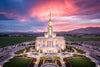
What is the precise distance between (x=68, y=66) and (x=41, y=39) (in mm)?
32349

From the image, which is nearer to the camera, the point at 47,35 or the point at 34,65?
the point at 34,65

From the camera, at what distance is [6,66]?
110ft

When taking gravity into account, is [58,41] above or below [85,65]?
above

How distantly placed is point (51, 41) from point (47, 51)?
350 inches

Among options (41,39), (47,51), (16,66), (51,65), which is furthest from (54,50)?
(16,66)

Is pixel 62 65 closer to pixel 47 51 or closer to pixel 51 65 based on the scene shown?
pixel 51 65

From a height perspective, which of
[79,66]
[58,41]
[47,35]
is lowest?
[79,66]

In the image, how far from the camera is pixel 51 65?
34.0 meters

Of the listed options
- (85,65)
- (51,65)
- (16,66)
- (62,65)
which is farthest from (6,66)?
(85,65)

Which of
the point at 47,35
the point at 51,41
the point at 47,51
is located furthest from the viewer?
the point at 47,35

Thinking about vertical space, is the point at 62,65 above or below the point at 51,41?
below

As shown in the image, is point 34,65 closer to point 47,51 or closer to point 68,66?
point 68,66

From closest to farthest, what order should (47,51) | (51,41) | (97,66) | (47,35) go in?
(97,66) < (47,51) < (51,41) < (47,35)

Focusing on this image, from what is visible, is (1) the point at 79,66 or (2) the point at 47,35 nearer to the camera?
(1) the point at 79,66
